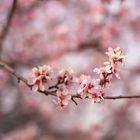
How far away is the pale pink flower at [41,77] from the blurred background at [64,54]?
11.5ft

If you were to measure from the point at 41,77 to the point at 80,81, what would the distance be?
0.26 metres

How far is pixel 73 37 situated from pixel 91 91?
5492mm

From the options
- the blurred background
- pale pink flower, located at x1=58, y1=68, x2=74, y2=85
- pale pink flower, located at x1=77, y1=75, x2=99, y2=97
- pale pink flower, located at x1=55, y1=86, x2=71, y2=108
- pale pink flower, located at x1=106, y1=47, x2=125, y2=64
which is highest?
the blurred background

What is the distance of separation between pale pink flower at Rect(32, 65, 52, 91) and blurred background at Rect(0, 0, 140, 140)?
3.50 metres

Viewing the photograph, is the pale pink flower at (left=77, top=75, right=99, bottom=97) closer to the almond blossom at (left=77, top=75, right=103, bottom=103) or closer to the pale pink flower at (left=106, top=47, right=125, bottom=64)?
the almond blossom at (left=77, top=75, right=103, bottom=103)

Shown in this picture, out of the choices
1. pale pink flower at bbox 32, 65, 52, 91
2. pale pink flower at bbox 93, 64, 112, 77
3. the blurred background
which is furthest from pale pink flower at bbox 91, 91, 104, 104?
the blurred background

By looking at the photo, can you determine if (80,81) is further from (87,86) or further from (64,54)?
(64,54)

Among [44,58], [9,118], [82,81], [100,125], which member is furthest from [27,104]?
[82,81]

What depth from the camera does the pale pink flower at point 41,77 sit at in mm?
3037

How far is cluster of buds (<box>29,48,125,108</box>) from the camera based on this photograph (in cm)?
304

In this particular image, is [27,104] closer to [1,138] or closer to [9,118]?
[9,118]

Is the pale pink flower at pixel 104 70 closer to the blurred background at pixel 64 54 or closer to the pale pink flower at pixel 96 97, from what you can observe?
the pale pink flower at pixel 96 97

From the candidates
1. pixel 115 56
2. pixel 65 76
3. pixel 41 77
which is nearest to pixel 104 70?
pixel 115 56

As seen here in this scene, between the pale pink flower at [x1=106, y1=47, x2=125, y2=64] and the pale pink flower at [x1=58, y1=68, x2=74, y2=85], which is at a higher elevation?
the pale pink flower at [x1=106, y1=47, x2=125, y2=64]
